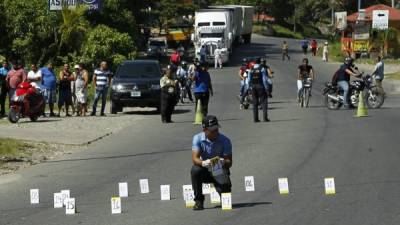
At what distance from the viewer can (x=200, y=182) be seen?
1178 centimetres

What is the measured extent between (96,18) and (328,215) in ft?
143

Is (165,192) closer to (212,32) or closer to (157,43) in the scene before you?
(212,32)

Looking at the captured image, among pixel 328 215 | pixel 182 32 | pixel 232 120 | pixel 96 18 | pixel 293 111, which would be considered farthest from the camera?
pixel 182 32

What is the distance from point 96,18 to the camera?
176ft

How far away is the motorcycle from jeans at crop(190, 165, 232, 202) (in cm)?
1807

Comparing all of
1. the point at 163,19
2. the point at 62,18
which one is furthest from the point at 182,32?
the point at 62,18

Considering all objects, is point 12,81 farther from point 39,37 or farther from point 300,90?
point 39,37

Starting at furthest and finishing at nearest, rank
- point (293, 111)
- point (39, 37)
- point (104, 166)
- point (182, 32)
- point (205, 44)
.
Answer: point (182, 32) < point (205, 44) < point (39, 37) < point (293, 111) < point (104, 166)

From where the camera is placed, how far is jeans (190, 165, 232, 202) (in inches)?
462

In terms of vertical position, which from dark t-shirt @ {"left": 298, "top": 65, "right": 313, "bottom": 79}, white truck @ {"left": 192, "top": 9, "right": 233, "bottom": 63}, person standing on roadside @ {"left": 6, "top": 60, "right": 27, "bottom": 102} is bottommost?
white truck @ {"left": 192, "top": 9, "right": 233, "bottom": 63}

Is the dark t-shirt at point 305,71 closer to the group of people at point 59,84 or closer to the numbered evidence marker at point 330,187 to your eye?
the group of people at point 59,84

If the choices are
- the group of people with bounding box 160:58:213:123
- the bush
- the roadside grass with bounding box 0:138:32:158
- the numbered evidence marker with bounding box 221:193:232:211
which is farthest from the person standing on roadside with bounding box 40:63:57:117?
the numbered evidence marker with bounding box 221:193:232:211

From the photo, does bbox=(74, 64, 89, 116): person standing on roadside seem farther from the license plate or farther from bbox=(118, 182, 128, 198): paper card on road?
bbox=(118, 182, 128, 198): paper card on road

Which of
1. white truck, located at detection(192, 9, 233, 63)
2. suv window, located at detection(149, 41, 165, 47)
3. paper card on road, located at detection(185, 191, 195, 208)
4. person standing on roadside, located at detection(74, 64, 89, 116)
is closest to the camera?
paper card on road, located at detection(185, 191, 195, 208)
